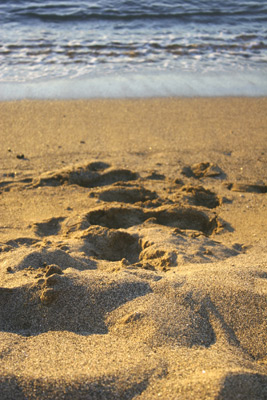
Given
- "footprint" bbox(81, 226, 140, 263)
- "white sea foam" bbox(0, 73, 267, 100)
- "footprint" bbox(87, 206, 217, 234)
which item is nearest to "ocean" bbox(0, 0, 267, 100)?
"white sea foam" bbox(0, 73, 267, 100)

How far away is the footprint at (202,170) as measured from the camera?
3598 mm

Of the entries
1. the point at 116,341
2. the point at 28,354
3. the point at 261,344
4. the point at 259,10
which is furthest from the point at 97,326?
the point at 259,10

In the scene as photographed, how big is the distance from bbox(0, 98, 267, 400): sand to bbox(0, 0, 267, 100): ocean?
2.42 feet

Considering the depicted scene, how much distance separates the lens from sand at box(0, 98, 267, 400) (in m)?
1.55

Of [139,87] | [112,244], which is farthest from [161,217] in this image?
[139,87]

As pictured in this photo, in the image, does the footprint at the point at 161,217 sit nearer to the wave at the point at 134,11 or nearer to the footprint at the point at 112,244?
the footprint at the point at 112,244

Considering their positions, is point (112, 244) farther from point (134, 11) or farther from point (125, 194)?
point (134, 11)

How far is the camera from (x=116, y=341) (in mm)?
1714

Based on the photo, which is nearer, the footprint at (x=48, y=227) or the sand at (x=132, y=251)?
the sand at (x=132, y=251)

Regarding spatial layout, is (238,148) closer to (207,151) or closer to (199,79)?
(207,151)

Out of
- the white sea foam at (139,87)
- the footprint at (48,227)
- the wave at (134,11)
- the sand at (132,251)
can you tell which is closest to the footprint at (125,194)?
the sand at (132,251)

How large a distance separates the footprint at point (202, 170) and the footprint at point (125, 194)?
51cm

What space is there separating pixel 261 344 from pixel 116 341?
598 millimetres

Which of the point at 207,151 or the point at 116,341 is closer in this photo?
the point at 116,341
